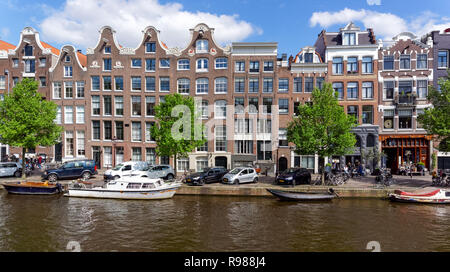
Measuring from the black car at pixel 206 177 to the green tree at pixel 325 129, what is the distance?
27.8 feet

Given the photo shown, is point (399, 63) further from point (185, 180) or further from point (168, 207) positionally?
point (168, 207)

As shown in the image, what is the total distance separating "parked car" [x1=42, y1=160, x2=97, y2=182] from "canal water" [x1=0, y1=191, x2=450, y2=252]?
450 centimetres

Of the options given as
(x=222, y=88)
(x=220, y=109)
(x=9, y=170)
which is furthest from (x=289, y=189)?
(x=9, y=170)

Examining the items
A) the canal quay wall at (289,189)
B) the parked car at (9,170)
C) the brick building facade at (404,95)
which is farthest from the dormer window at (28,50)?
the brick building facade at (404,95)

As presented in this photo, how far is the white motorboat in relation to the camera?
22.3 m

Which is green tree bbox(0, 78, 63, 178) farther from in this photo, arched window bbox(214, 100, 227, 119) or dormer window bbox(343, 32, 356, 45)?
dormer window bbox(343, 32, 356, 45)

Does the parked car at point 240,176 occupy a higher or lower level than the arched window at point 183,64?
lower

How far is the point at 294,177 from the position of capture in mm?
25078

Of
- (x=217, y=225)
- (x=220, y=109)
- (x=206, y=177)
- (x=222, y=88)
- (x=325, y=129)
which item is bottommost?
(x=217, y=225)

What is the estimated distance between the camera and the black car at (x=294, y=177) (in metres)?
24.9

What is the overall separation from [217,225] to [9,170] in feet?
88.1

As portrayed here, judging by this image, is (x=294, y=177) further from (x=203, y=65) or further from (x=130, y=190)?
(x=203, y=65)

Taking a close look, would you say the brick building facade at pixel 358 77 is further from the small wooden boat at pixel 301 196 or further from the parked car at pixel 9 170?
the parked car at pixel 9 170

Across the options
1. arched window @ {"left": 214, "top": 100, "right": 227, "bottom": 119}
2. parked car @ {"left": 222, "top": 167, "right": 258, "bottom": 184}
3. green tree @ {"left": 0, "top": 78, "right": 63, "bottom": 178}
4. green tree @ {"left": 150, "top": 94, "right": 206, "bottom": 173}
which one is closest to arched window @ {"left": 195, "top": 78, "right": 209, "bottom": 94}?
arched window @ {"left": 214, "top": 100, "right": 227, "bottom": 119}
